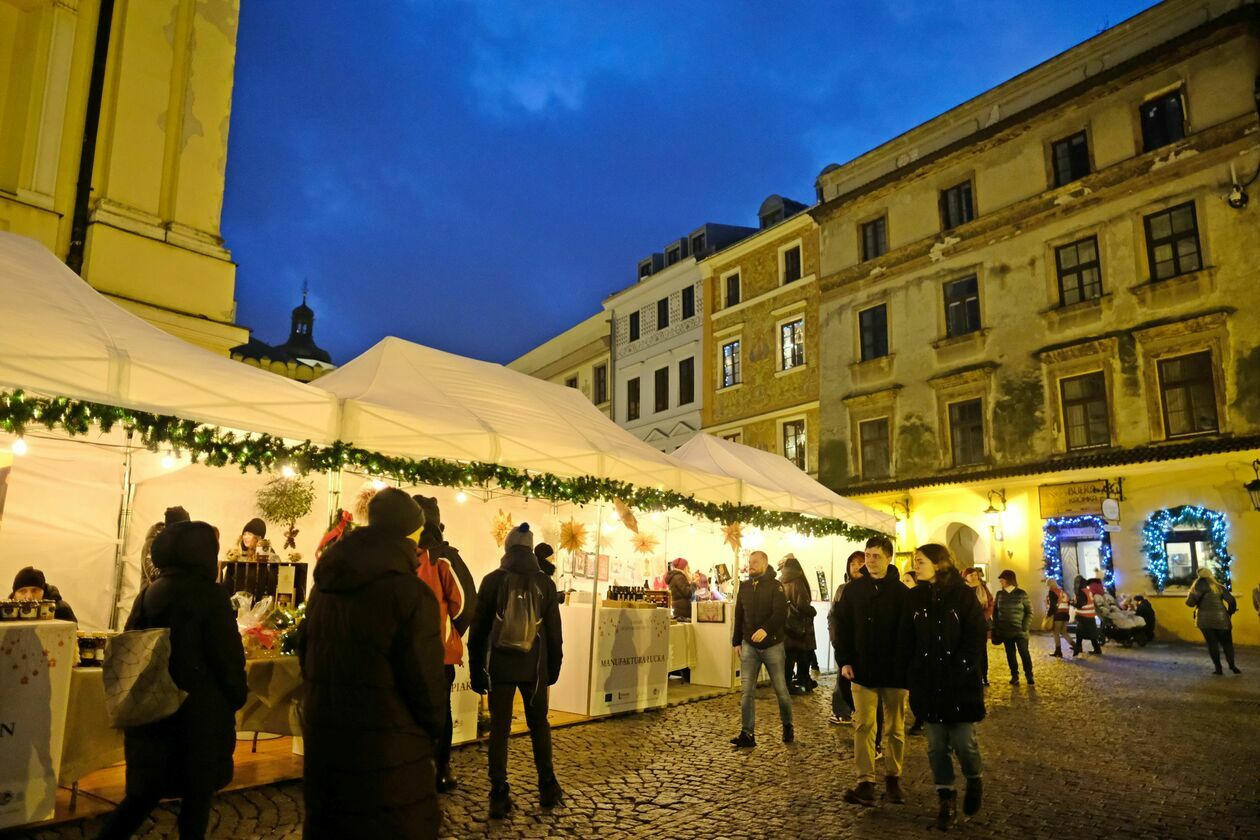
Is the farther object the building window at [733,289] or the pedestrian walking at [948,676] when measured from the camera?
the building window at [733,289]

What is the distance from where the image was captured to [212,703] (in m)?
3.80

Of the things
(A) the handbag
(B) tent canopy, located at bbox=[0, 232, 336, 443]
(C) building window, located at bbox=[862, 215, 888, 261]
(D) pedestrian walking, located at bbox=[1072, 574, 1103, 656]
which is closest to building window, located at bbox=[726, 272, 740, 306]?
(C) building window, located at bbox=[862, 215, 888, 261]

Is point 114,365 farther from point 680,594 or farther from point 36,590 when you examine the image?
point 680,594

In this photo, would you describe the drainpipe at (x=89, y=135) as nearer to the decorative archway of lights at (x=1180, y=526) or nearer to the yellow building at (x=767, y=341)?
the yellow building at (x=767, y=341)

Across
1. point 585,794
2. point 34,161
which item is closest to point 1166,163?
point 585,794

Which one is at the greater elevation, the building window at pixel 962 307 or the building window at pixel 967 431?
the building window at pixel 962 307

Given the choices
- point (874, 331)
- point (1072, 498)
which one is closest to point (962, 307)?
point (874, 331)

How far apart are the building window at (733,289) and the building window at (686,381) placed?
2.60 m

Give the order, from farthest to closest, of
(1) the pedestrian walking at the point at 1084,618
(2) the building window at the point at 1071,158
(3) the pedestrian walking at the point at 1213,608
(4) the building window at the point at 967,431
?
(4) the building window at the point at 967,431 → (2) the building window at the point at 1071,158 → (1) the pedestrian walking at the point at 1084,618 → (3) the pedestrian walking at the point at 1213,608

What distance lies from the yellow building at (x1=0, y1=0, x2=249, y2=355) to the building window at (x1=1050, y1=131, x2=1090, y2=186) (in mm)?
18494

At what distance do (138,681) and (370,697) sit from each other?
1.41 m

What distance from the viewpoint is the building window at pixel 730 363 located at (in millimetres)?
27906

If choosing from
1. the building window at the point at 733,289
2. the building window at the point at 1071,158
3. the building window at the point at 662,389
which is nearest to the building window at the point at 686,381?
the building window at the point at 662,389

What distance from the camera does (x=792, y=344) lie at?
2630cm
